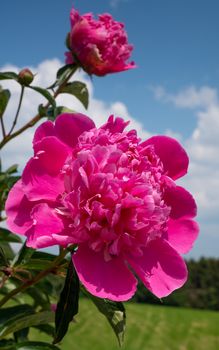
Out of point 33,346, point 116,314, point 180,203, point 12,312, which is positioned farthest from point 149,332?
point 180,203

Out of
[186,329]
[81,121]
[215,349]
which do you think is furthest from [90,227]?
[186,329]

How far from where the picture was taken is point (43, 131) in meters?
0.61

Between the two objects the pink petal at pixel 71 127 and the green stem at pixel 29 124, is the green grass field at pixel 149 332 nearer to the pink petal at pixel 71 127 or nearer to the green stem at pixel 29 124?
the green stem at pixel 29 124

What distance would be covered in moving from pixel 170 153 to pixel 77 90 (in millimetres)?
667

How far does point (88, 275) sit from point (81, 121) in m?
0.19

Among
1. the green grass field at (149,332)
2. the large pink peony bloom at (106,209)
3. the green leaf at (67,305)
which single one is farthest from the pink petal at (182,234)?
the green grass field at (149,332)

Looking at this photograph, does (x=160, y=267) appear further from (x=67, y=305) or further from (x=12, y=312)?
(x=12, y=312)

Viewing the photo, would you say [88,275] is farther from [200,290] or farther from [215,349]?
[200,290]

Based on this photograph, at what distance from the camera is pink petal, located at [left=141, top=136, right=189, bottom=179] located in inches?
24.2

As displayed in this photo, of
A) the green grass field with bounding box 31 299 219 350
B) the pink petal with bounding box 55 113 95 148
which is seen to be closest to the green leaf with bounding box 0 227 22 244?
the pink petal with bounding box 55 113 95 148

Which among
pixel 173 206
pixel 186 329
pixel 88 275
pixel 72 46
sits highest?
pixel 72 46

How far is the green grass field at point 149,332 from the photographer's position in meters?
11.2

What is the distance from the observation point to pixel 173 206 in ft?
2.02

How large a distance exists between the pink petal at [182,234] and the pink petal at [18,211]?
0.53 feet
